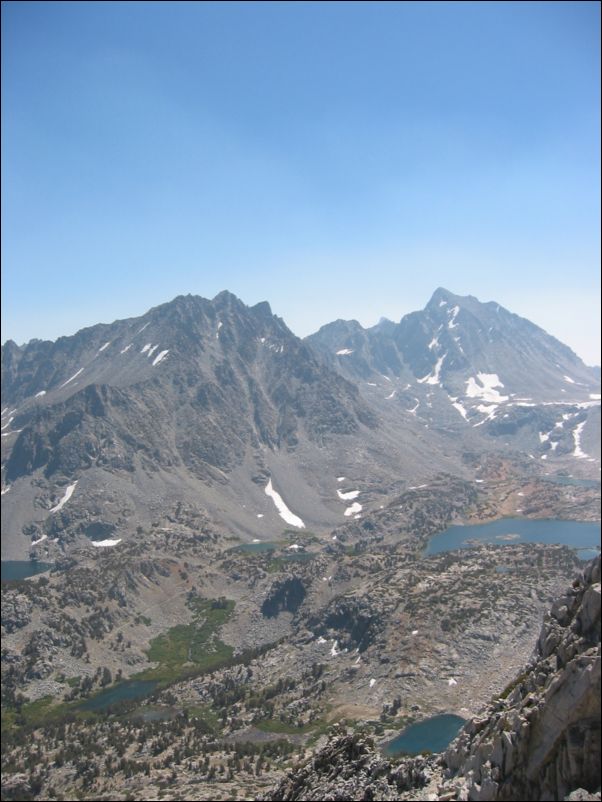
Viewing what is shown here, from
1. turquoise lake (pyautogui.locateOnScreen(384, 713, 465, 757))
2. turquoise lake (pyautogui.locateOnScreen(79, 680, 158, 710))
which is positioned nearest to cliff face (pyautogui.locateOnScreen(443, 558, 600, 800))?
turquoise lake (pyautogui.locateOnScreen(384, 713, 465, 757))

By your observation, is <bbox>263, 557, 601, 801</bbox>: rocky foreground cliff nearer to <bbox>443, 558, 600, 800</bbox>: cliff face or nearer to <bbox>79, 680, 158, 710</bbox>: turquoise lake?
<bbox>443, 558, 600, 800</bbox>: cliff face

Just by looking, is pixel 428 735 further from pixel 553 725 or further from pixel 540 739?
pixel 553 725

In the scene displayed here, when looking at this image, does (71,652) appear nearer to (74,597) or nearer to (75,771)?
(74,597)

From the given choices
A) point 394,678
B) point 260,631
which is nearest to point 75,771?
point 394,678

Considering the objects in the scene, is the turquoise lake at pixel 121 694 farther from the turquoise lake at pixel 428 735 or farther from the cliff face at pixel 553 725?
the cliff face at pixel 553 725

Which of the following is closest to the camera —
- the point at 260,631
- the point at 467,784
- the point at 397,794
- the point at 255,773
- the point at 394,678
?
the point at 467,784

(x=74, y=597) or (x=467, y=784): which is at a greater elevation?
(x=467, y=784)
